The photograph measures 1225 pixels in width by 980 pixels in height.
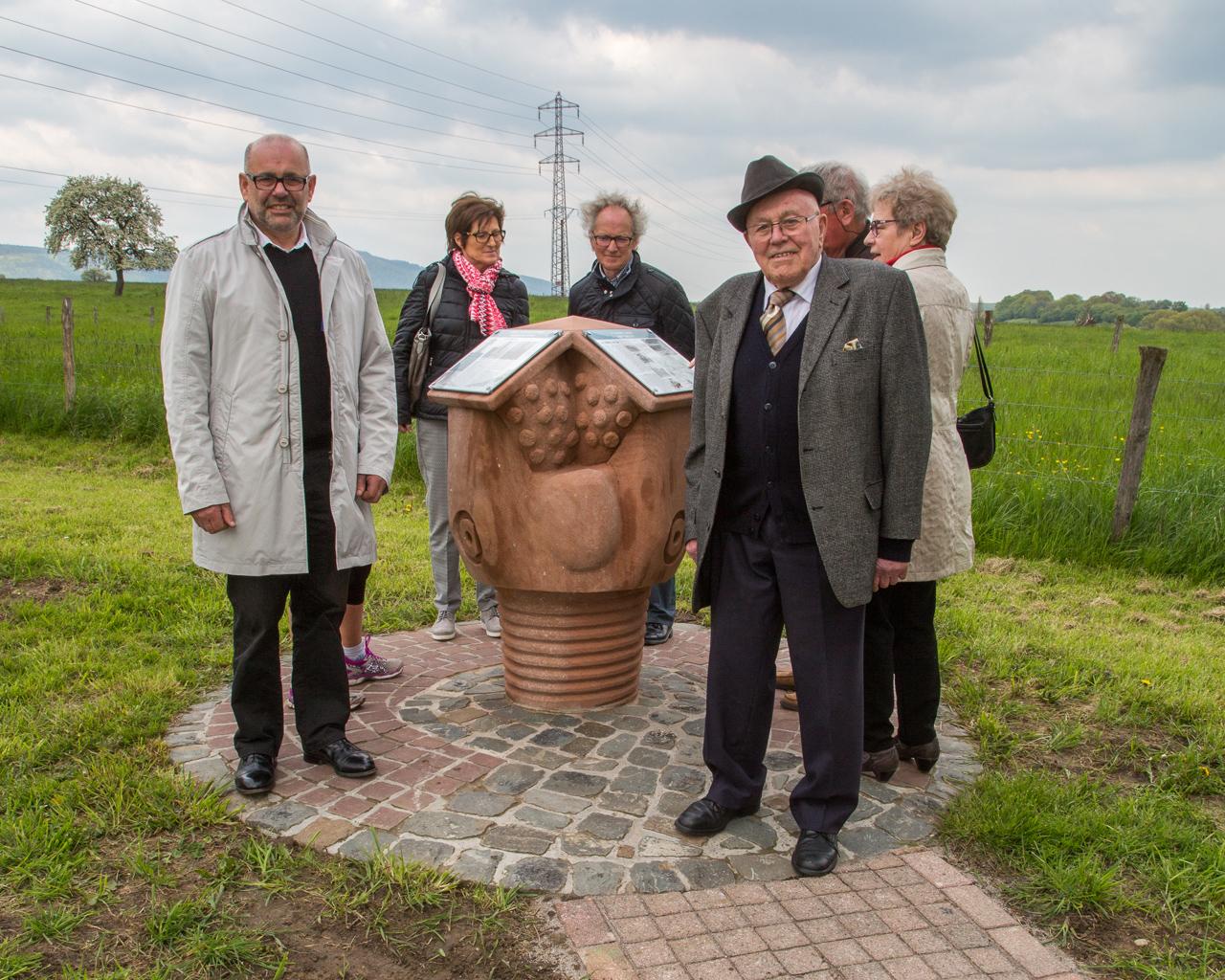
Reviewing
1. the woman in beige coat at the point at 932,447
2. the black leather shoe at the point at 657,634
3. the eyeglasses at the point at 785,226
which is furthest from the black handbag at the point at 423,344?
the eyeglasses at the point at 785,226

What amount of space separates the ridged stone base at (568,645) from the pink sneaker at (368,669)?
2.15 ft

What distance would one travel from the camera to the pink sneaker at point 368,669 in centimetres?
469

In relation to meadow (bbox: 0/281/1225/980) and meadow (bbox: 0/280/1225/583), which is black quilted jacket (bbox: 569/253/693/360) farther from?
meadow (bbox: 0/280/1225/583)

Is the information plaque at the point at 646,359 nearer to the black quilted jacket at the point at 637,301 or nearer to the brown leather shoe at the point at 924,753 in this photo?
the black quilted jacket at the point at 637,301

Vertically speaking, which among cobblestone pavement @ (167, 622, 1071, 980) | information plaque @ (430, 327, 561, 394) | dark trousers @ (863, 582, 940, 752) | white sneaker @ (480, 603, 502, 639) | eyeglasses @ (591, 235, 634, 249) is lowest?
cobblestone pavement @ (167, 622, 1071, 980)

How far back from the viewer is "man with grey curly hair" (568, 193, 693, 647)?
4844 mm

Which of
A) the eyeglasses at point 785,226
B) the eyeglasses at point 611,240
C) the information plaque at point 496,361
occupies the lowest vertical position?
the information plaque at point 496,361

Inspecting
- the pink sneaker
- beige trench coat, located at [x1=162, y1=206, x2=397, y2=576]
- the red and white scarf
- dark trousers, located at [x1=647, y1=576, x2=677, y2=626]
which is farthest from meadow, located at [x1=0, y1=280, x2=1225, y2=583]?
beige trench coat, located at [x1=162, y1=206, x2=397, y2=576]

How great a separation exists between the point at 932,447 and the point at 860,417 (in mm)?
618

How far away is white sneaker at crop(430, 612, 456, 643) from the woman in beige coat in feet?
7.68

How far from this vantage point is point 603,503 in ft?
13.3

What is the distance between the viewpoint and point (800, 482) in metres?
3.14

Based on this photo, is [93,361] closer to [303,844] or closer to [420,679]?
[420,679]

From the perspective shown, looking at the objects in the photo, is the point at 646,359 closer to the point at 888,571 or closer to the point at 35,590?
the point at 888,571
